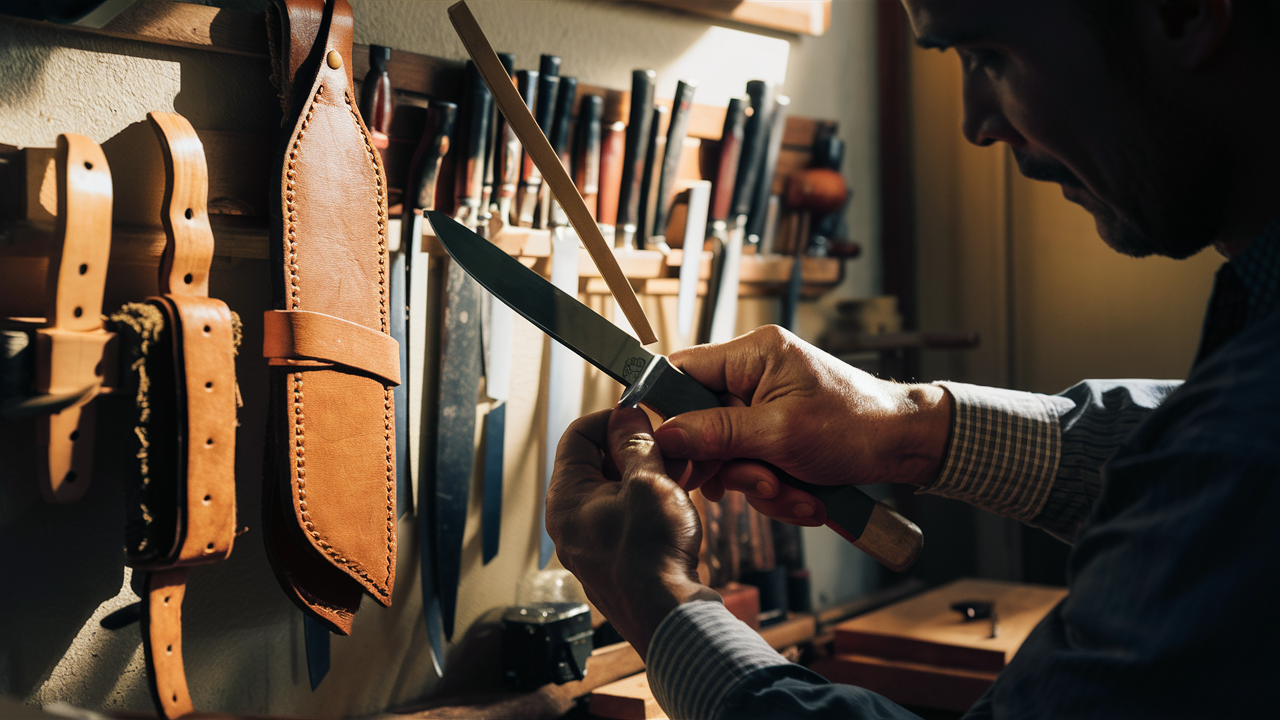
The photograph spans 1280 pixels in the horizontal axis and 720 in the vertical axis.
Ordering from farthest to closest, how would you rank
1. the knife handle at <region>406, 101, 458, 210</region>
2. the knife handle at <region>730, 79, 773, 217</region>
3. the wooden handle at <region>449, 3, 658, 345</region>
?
1. the knife handle at <region>730, 79, 773, 217</region>
2. the knife handle at <region>406, 101, 458, 210</region>
3. the wooden handle at <region>449, 3, 658, 345</region>

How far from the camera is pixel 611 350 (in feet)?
2.49

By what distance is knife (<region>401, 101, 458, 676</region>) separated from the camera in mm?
953

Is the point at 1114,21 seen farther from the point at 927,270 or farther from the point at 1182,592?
the point at 927,270

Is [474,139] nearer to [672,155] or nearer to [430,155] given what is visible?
[430,155]

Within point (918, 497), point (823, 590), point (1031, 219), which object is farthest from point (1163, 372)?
point (823, 590)

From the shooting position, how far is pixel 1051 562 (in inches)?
67.5

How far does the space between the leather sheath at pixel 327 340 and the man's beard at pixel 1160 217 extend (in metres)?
0.60

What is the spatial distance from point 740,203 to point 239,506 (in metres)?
0.81

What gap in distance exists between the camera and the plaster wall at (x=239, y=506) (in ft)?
2.49

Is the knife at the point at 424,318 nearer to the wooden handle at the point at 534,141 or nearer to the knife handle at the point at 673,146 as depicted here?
the wooden handle at the point at 534,141

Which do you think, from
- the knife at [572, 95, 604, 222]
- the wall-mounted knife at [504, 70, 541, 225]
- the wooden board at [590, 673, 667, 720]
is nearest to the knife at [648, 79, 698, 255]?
the knife at [572, 95, 604, 222]

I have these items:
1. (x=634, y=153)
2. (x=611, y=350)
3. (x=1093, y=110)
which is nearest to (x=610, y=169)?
(x=634, y=153)

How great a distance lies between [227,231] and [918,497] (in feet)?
4.64

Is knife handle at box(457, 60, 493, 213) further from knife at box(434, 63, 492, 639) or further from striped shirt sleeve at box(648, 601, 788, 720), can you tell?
striped shirt sleeve at box(648, 601, 788, 720)
